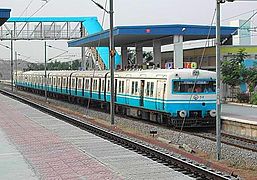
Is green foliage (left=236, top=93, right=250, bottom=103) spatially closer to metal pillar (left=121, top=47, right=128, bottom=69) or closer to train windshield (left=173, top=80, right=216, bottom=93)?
train windshield (left=173, top=80, right=216, bottom=93)

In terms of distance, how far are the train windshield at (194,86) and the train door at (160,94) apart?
2.30ft

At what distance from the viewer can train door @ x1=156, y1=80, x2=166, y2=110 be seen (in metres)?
22.7

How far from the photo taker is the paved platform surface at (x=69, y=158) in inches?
448

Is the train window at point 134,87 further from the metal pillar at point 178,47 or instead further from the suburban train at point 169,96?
the metal pillar at point 178,47

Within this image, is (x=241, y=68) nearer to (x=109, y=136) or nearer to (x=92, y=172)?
(x=109, y=136)

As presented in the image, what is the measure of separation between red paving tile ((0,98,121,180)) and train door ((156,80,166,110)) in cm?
Answer: 518

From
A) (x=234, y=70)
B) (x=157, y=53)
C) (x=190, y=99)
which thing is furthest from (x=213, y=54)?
(x=190, y=99)

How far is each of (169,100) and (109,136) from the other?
4.18 metres

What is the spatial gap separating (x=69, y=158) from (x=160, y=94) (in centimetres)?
979

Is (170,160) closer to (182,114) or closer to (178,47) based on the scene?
(182,114)

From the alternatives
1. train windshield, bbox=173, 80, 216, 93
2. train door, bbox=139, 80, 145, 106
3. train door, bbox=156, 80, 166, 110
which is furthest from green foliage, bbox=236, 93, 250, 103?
train door, bbox=156, 80, 166, 110

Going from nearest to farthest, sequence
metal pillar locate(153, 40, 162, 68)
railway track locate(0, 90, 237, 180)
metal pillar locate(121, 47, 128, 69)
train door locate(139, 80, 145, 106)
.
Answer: railway track locate(0, 90, 237, 180) < train door locate(139, 80, 145, 106) < metal pillar locate(153, 40, 162, 68) < metal pillar locate(121, 47, 128, 69)

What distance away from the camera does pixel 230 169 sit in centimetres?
1184

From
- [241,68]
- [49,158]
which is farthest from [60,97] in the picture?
[49,158]
